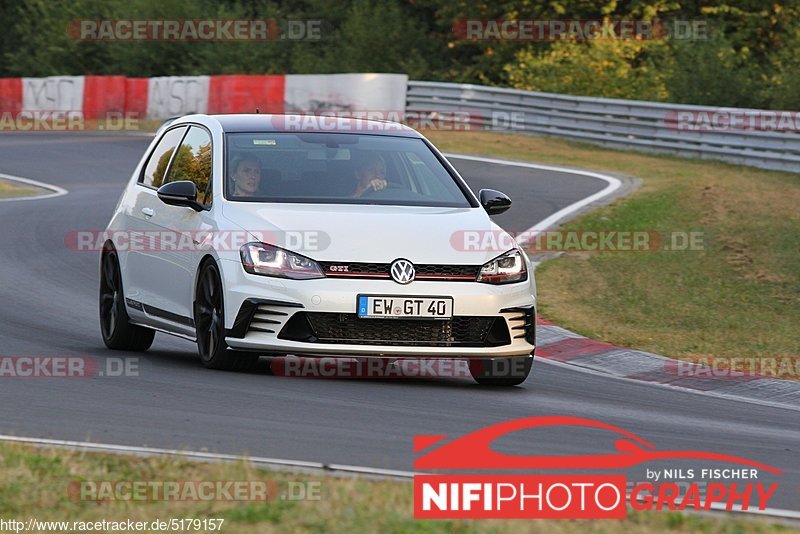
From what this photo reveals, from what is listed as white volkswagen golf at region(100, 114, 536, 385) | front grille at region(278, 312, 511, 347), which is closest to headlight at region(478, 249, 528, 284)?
white volkswagen golf at region(100, 114, 536, 385)

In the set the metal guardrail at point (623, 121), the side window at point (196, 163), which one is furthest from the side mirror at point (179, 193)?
the metal guardrail at point (623, 121)

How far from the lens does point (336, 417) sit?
7391 millimetres

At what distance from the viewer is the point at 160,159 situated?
34.8 feet

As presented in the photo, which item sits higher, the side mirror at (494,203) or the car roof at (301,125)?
the car roof at (301,125)

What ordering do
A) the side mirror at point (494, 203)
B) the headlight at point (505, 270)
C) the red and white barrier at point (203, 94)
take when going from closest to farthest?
the headlight at point (505, 270) < the side mirror at point (494, 203) < the red and white barrier at point (203, 94)

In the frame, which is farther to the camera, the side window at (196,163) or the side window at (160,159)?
the side window at (160,159)

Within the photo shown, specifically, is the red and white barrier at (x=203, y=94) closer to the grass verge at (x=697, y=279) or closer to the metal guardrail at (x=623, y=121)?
the metal guardrail at (x=623, y=121)

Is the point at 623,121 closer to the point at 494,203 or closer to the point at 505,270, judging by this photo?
the point at 494,203

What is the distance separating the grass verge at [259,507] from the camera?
5.00 metres

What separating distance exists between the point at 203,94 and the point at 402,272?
1134 inches

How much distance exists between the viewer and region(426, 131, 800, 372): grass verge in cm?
1243

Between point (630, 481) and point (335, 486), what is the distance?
1.26m

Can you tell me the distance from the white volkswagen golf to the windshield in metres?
0.01

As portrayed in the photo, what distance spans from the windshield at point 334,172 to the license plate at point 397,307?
99 centimetres
